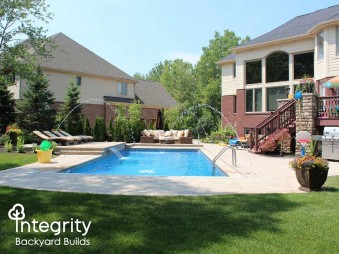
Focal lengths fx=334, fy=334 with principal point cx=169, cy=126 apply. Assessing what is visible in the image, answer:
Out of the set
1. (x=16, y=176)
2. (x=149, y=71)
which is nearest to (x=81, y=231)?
(x=16, y=176)

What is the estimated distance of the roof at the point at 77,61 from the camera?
30812 millimetres

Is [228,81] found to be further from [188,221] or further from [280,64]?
[188,221]

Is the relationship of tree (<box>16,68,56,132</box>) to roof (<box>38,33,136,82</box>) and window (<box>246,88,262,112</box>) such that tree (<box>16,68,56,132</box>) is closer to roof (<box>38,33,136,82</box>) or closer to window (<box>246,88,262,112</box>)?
roof (<box>38,33,136,82</box>)

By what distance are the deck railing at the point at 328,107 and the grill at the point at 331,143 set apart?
146 cm

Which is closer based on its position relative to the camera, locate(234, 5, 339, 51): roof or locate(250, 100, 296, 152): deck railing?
locate(250, 100, 296, 152): deck railing

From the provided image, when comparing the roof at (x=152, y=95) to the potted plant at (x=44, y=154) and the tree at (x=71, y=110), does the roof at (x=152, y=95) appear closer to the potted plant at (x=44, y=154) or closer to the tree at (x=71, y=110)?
the tree at (x=71, y=110)

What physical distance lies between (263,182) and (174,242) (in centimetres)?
501

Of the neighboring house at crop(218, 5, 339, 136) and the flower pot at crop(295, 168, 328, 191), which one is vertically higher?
the neighboring house at crop(218, 5, 339, 136)

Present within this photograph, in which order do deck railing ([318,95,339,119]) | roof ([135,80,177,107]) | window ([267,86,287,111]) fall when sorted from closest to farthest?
deck railing ([318,95,339,119]), window ([267,86,287,111]), roof ([135,80,177,107])

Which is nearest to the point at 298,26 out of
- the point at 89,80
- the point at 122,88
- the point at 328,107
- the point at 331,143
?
the point at 328,107

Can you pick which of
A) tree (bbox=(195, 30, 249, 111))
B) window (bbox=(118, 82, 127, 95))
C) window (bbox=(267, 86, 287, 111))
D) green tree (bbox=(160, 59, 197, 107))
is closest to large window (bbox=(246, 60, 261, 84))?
window (bbox=(267, 86, 287, 111))

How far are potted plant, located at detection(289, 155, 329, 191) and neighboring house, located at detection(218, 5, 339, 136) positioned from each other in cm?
1383

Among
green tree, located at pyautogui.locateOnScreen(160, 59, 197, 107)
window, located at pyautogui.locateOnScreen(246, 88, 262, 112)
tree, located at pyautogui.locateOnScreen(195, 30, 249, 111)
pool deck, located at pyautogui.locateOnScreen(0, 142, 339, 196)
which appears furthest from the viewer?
green tree, located at pyautogui.locateOnScreen(160, 59, 197, 107)

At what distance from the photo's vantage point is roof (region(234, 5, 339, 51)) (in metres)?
23.3
